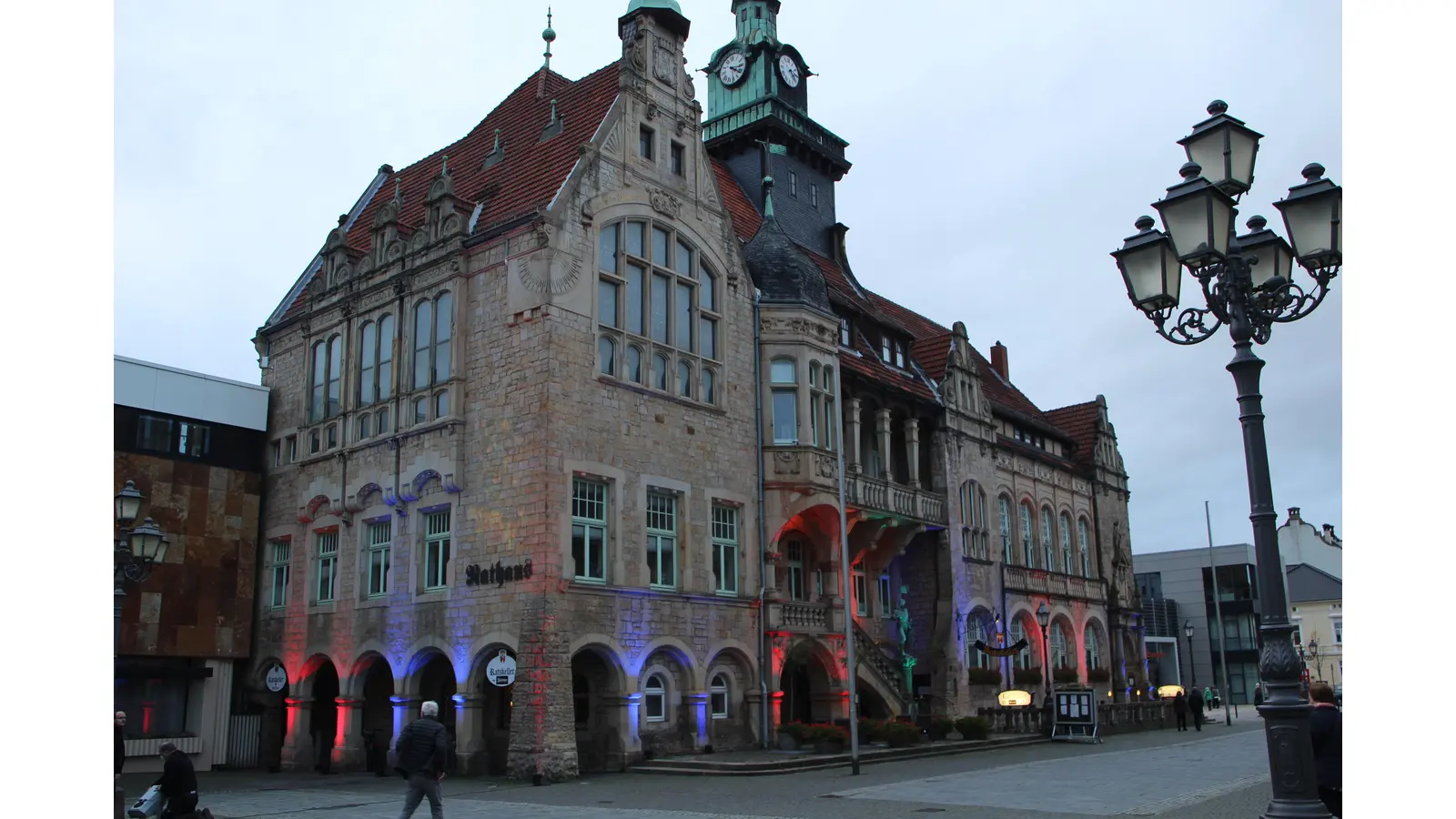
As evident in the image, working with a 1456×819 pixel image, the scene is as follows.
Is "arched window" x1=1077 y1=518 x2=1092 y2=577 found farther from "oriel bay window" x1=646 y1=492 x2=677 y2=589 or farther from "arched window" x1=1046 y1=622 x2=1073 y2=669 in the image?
"oriel bay window" x1=646 y1=492 x2=677 y2=589

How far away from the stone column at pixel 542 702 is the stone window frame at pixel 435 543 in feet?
10.9

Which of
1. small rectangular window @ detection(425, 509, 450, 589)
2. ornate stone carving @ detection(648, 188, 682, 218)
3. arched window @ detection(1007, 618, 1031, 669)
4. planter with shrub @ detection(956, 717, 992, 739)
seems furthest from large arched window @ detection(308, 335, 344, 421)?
arched window @ detection(1007, 618, 1031, 669)

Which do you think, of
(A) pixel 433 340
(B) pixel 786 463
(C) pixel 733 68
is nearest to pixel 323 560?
(A) pixel 433 340

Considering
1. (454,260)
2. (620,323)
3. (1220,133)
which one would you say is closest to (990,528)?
(620,323)

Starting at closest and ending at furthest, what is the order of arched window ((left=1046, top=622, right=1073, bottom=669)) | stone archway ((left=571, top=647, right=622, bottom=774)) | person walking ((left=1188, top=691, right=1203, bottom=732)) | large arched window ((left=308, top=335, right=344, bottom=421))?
1. stone archway ((left=571, top=647, right=622, bottom=774))
2. large arched window ((left=308, top=335, right=344, bottom=421))
3. person walking ((left=1188, top=691, right=1203, bottom=732))
4. arched window ((left=1046, top=622, right=1073, bottom=669))

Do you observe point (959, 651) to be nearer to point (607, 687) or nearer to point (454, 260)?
point (607, 687)

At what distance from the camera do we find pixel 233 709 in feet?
104

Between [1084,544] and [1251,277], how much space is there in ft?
137

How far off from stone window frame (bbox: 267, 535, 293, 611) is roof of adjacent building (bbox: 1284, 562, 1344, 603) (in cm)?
6757

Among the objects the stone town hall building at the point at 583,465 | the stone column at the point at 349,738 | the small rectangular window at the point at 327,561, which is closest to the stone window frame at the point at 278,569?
the stone town hall building at the point at 583,465

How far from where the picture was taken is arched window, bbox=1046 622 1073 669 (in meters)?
Result: 45.6

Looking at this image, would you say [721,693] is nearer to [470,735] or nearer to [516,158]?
[470,735]

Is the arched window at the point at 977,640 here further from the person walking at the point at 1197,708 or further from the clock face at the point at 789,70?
the clock face at the point at 789,70

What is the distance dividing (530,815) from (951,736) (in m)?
19.9
